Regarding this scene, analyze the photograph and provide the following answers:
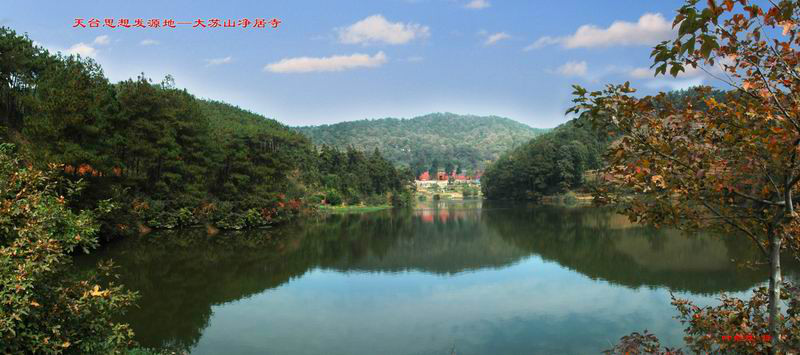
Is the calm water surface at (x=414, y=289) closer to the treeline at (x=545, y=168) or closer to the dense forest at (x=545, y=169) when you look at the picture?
the dense forest at (x=545, y=169)

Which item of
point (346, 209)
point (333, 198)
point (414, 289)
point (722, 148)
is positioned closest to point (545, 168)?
point (346, 209)

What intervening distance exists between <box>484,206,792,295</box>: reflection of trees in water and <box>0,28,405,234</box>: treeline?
19.3m

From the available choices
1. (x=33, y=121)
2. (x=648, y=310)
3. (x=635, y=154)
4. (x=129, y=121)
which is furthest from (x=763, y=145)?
(x=129, y=121)

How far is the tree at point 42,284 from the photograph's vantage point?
4.66 meters

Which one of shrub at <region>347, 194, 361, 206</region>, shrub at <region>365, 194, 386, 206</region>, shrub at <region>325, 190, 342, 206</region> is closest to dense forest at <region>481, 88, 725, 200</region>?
shrub at <region>365, 194, 386, 206</region>

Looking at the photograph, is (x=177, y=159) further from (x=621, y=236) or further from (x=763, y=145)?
(x=763, y=145)

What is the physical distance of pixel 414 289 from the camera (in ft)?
57.4

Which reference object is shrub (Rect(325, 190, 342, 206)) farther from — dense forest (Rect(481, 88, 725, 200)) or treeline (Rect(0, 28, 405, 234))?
dense forest (Rect(481, 88, 725, 200))

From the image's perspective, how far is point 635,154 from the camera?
409cm

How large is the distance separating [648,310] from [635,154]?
11128 millimetres

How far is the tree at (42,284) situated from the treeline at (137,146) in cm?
1806

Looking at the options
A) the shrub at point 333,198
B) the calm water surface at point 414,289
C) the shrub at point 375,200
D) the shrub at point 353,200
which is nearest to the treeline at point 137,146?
the calm water surface at point 414,289

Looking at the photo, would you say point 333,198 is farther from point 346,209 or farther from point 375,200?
point 375,200

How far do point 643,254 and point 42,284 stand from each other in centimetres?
2444
